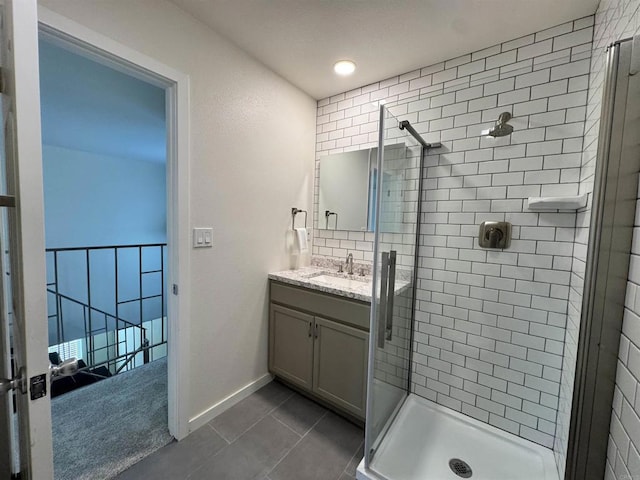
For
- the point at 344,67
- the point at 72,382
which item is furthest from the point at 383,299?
the point at 72,382

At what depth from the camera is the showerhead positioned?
5.21ft

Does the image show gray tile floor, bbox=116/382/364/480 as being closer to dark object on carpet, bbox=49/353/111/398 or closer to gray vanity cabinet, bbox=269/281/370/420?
gray vanity cabinet, bbox=269/281/370/420

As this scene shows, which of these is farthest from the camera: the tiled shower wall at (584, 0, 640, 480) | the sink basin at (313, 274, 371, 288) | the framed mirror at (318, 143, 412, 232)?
the framed mirror at (318, 143, 412, 232)

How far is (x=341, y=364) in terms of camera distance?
6.07 ft

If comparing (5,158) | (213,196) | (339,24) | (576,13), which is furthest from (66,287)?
(576,13)

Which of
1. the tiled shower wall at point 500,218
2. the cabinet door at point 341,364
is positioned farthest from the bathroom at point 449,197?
the cabinet door at point 341,364

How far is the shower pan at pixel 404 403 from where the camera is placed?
1437 mm

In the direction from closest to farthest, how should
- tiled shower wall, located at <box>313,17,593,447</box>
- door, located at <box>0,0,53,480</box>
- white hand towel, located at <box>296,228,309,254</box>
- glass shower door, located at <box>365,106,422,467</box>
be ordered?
1. door, located at <box>0,0,53,480</box>
2. glass shower door, located at <box>365,106,422,467</box>
3. tiled shower wall, located at <box>313,17,593,447</box>
4. white hand towel, located at <box>296,228,309,254</box>

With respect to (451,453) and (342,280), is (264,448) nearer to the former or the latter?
(451,453)

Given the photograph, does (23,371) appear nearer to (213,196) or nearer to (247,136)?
(213,196)

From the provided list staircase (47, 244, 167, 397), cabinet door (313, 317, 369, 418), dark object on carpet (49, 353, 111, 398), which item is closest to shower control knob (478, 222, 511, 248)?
cabinet door (313, 317, 369, 418)

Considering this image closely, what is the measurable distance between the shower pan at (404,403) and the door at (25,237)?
1.17 meters

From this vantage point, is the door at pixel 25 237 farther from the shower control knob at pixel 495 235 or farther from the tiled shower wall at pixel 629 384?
the shower control knob at pixel 495 235

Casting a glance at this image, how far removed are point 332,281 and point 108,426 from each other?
1.74 meters
